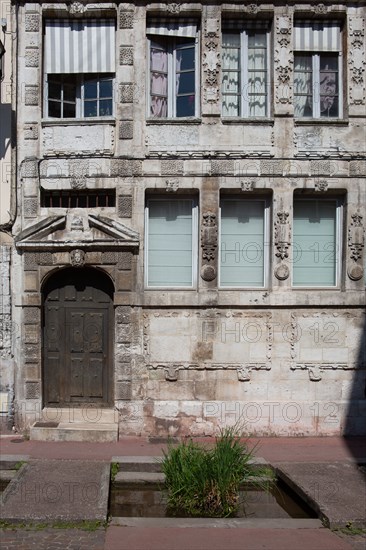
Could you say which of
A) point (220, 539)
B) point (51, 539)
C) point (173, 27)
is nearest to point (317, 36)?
point (173, 27)

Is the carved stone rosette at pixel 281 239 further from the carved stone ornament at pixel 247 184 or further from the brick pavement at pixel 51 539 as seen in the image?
the brick pavement at pixel 51 539

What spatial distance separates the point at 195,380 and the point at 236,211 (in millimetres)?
3282

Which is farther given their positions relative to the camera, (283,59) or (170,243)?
(170,243)

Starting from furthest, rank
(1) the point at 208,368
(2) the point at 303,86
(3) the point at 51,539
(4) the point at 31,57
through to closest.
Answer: (2) the point at 303,86 < (4) the point at 31,57 < (1) the point at 208,368 < (3) the point at 51,539

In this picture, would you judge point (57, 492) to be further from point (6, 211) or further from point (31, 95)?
point (31, 95)

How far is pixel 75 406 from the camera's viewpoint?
10.9 meters

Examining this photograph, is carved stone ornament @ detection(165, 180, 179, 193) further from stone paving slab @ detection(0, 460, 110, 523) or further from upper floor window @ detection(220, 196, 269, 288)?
stone paving slab @ detection(0, 460, 110, 523)

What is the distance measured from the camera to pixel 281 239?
35.2 feet

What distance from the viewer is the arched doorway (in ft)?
35.6

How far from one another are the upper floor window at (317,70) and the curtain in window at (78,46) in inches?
141

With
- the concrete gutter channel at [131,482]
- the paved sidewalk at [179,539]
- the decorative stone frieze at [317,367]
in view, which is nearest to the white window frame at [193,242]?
the decorative stone frieze at [317,367]

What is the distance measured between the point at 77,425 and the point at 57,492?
2.95 meters

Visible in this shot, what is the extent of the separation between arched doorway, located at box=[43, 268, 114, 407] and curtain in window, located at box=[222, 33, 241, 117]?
4.01 metres

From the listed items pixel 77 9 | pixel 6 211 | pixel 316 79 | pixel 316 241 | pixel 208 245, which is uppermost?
pixel 77 9
